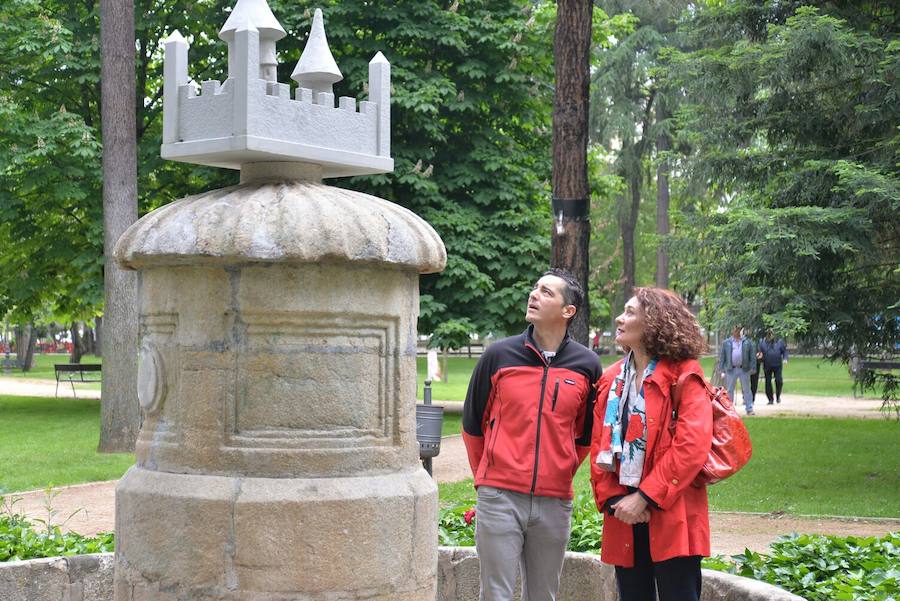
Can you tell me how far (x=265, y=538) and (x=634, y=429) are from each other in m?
1.59

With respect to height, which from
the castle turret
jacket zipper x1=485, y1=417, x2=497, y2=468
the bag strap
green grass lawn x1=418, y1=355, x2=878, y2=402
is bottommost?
green grass lawn x1=418, y1=355, x2=878, y2=402

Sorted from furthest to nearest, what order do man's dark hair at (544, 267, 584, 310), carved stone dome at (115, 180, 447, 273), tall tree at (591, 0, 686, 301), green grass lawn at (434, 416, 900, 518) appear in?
tall tree at (591, 0, 686, 301) → green grass lawn at (434, 416, 900, 518) → man's dark hair at (544, 267, 584, 310) → carved stone dome at (115, 180, 447, 273)

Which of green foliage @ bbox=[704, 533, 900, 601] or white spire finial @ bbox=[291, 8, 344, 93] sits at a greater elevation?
white spire finial @ bbox=[291, 8, 344, 93]

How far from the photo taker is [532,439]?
512cm

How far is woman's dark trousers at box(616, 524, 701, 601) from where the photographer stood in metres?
4.67

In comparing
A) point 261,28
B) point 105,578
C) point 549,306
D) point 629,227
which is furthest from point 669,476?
point 629,227

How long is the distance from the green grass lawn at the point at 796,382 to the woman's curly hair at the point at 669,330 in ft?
55.4

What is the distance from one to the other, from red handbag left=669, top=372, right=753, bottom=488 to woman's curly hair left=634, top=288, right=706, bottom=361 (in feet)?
0.38

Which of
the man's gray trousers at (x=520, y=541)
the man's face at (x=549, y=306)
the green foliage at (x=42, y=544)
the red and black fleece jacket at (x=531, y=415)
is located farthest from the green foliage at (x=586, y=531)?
the green foliage at (x=42, y=544)

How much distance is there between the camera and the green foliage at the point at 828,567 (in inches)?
212

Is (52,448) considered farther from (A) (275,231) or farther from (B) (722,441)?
(B) (722,441)

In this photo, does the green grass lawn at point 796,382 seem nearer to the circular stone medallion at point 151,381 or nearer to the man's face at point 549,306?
the man's face at point 549,306

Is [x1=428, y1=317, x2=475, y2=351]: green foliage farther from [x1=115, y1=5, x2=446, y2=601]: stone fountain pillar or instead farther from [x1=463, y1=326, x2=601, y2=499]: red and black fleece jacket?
[x1=115, y1=5, x2=446, y2=601]: stone fountain pillar

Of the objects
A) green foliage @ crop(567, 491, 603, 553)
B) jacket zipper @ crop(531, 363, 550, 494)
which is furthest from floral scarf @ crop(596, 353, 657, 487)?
green foliage @ crop(567, 491, 603, 553)
